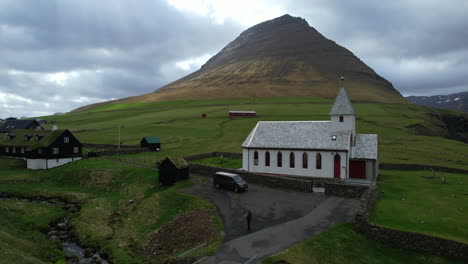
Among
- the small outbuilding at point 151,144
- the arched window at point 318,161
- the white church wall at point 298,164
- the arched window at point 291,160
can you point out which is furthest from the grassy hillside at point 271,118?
the arched window at point 291,160

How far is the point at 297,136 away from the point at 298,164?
3902mm

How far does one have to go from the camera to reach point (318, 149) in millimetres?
39500

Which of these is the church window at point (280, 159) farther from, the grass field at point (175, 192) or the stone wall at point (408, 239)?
the stone wall at point (408, 239)

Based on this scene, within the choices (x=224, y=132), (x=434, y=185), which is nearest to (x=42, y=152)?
(x=224, y=132)

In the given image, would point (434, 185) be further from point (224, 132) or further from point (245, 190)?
point (224, 132)

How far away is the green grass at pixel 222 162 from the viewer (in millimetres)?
49688

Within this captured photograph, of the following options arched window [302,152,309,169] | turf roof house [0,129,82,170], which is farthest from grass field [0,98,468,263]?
arched window [302,152,309,169]

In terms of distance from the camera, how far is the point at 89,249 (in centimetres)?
2469

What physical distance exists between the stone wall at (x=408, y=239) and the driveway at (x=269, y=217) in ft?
7.11

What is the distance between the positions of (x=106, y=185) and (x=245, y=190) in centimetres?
1938

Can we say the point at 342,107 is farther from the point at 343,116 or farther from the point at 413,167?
the point at 413,167

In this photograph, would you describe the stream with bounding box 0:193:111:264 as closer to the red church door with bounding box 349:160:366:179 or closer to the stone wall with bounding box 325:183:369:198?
the stone wall with bounding box 325:183:369:198

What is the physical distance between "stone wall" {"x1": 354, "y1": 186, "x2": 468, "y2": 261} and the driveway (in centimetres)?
217

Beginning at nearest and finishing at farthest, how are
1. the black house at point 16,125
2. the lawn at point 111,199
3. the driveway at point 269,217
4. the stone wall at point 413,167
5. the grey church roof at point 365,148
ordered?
1. the driveway at point 269,217
2. the lawn at point 111,199
3. the grey church roof at point 365,148
4. the stone wall at point 413,167
5. the black house at point 16,125
